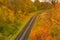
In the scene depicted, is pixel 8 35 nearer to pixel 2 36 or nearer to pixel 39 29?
pixel 2 36

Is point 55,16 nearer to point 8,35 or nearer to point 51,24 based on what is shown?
point 51,24

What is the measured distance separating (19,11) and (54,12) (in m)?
4.82

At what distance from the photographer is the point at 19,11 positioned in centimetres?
2405

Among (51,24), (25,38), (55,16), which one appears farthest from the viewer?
(55,16)

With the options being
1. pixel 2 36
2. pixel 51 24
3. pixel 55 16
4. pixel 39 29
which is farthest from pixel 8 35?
pixel 55 16

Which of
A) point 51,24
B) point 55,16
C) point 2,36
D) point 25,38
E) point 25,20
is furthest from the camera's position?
point 25,20

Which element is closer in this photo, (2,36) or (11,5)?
(2,36)

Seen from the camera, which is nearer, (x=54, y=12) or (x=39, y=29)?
(x=39, y=29)

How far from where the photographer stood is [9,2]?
76.5ft

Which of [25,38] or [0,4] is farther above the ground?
[0,4]

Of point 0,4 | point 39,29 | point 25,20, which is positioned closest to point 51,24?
point 39,29

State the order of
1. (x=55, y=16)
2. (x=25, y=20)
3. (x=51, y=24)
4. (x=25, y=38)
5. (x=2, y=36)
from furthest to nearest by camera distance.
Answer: (x=25, y=20) < (x=55, y=16) < (x=51, y=24) < (x=25, y=38) < (x=2, y=36)

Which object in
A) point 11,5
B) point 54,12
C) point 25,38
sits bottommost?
point 25,38

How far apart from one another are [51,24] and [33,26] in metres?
3.11
